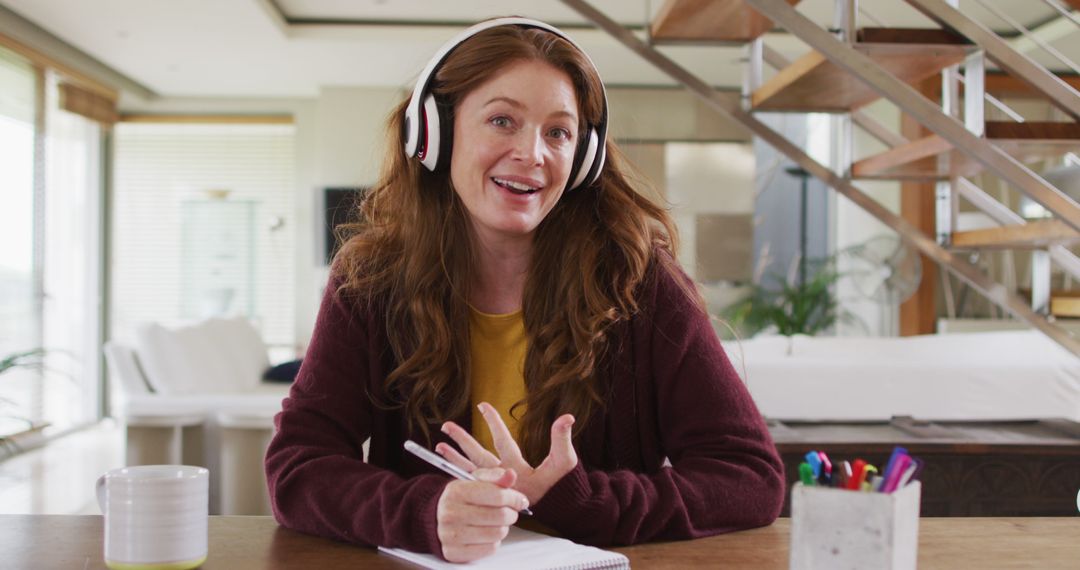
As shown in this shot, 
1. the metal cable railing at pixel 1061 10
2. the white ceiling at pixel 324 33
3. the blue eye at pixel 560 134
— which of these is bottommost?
the blue eye at pixel 560 134

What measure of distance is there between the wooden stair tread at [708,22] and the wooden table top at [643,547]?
2.06 meters

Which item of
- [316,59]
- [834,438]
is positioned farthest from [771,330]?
[834,438]

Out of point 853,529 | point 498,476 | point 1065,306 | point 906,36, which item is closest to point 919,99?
point 906,36

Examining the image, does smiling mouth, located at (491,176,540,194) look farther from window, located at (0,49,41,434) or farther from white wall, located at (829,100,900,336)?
white wall, located at (829,100,900,336)

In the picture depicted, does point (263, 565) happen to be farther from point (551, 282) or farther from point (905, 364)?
point (905, 364)

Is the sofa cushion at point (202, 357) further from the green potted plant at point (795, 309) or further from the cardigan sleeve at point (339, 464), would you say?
the green potted plant at point (795, 309)

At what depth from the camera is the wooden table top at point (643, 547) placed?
99cm

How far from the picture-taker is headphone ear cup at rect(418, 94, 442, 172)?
1.38 m

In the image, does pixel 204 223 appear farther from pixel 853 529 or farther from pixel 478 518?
pixel 853 529

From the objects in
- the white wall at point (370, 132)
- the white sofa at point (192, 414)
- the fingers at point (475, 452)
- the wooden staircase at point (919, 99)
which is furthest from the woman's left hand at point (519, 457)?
the white wall at point (370, 132)

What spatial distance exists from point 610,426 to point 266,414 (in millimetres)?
2800

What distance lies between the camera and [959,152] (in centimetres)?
280

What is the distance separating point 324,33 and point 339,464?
223 inches

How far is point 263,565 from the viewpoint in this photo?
97 cm
